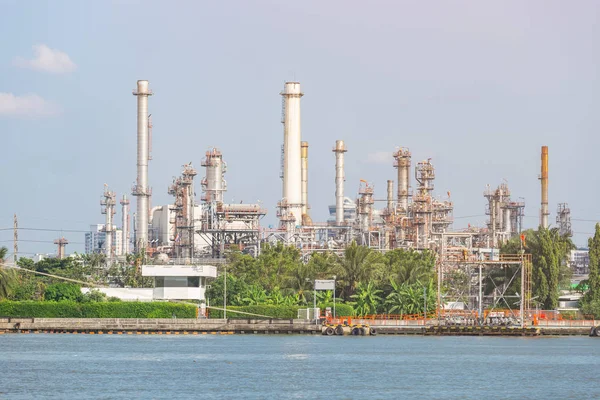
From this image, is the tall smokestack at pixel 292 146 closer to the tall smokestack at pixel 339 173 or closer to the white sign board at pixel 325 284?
the tall smokestack at pixel 339 173

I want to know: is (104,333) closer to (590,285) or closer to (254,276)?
(254,276)

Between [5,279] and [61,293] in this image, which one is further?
[61,293]

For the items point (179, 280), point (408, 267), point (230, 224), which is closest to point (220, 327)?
point (179, 280)

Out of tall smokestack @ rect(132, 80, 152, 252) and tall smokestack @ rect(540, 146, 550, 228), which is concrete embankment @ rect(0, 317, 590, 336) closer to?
tall smokestack @ rect(132, 80, 152, 252)

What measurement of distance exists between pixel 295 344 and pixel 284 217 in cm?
5937

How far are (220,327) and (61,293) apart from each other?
15.4m

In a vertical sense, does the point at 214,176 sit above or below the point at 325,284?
above

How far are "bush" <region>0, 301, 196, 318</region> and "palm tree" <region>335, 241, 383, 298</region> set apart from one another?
54.5 feet

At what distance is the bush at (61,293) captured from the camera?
11806cm

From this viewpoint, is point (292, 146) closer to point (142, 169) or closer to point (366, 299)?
point (142, 169)

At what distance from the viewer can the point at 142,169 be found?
158 m

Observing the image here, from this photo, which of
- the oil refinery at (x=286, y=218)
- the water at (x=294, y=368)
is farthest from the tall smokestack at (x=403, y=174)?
the water at (x=294, y=368)

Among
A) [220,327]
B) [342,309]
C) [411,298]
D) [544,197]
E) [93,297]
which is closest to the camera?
[220,327]

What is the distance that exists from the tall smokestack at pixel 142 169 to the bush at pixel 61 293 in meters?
37.6
